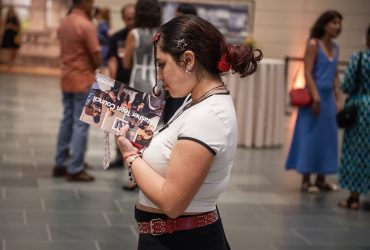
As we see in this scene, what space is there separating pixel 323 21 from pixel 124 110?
5.44 metres

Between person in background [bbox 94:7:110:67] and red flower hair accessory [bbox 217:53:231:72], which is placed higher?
red flower hair accessory [bbox 217:53:231:72]

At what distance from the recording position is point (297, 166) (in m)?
8.24

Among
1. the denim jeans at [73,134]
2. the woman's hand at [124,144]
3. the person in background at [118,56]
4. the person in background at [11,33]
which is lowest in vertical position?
the person in background at [11,33]

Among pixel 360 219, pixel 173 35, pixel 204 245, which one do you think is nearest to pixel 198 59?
pixel 173 35

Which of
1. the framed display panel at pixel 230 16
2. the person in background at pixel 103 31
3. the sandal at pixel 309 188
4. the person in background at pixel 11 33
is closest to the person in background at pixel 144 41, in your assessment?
the sandal at pixel 309 188

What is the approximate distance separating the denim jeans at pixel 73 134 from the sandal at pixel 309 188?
219cm

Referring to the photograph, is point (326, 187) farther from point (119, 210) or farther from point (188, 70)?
point (188, 70)

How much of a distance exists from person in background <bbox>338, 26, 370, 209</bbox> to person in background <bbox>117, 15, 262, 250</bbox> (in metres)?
4.53

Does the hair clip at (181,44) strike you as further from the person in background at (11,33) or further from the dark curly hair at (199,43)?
the person in background at (11,33)

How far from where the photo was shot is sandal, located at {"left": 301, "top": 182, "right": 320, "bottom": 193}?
818cm

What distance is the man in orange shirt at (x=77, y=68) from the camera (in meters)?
7.80

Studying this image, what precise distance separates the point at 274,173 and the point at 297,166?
0.97 meters

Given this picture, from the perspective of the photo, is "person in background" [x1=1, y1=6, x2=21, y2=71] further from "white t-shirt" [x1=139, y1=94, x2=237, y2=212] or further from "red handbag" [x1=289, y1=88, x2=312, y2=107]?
"white t-shirt" [x1=139, y1=94, x2=237, y2=212]

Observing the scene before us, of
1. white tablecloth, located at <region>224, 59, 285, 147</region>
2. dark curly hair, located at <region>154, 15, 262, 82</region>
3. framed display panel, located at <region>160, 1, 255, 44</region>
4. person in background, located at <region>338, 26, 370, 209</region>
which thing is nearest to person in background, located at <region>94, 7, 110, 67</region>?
framed display panel, located at <region>160, 1, 255, 44</region>
